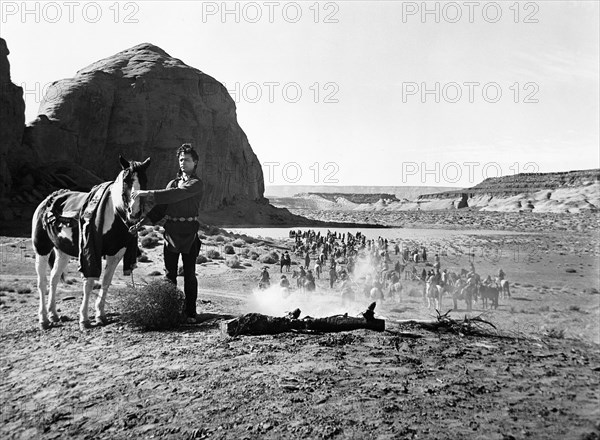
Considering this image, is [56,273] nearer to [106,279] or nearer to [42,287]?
[42,287]

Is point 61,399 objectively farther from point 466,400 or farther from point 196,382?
point 466,400

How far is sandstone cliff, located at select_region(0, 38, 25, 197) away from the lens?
140 feet

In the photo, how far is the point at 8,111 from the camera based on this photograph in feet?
143

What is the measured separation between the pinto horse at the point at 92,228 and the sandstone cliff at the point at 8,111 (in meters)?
38.8

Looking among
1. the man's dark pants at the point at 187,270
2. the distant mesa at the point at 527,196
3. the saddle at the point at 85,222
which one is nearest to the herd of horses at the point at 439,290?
the man's dark pants at the point at 187,270

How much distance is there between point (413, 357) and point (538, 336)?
9.20 feet

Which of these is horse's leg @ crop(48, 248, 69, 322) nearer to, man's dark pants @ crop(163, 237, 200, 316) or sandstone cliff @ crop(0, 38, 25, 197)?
man's dark pants @ crop(163, 237, 200, 316)

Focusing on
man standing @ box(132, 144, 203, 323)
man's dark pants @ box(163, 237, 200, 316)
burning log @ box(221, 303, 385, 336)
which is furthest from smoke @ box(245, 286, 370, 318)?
burning log @ box(221, 303, 385, 336)

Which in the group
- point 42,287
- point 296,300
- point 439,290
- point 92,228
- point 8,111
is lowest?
point 439,290

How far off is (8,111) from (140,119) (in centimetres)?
2272

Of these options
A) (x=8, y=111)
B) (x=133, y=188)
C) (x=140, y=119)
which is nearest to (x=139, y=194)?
(x=133, y=188)

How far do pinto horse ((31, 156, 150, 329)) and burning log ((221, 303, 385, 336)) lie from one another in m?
2.20

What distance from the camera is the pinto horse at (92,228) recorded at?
7129 millimetres

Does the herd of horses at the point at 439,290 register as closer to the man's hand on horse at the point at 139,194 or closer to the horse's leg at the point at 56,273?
the horse's leg at the point at 56,273
